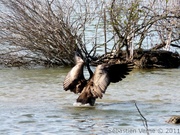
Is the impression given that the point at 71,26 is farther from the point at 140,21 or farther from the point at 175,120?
the point at 175,120

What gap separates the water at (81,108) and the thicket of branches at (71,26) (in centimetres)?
46

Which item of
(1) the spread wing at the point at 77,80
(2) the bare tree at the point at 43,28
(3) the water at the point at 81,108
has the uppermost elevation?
(2) the bare tree at the point at 43,28

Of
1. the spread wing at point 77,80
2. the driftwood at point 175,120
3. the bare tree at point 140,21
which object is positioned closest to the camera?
the driftwood at point 175,120

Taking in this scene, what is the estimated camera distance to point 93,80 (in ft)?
33.4

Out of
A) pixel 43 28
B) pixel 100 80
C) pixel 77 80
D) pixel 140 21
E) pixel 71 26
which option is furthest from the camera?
pixel 140 21

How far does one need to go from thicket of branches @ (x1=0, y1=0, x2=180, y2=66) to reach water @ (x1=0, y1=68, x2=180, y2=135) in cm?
46

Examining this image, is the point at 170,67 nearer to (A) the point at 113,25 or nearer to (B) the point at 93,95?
(A) the point at 113,25

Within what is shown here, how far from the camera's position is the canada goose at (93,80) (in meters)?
10.1

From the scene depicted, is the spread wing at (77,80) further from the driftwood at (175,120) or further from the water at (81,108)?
the driftwood at (175,120)

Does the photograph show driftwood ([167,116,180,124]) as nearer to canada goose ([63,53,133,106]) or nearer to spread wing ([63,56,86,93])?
canada goose ([63,53,133,106])

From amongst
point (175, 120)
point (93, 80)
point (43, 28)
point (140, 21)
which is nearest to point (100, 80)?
point (93, 80)

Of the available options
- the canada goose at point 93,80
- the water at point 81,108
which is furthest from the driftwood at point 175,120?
the canada goose at point 93,80

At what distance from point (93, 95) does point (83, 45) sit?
4711 millimetres

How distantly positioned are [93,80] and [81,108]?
48 centimetres
